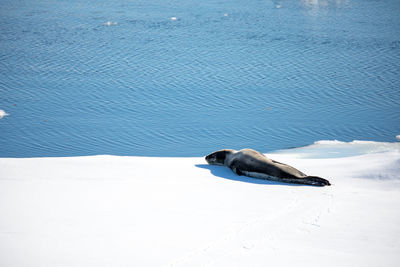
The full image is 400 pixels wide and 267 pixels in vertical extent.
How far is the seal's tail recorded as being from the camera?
5852 millimetres

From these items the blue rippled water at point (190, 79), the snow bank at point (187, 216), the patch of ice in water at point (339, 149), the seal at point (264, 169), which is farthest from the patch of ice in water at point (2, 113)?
the patch of ice in water at point (339, 149)

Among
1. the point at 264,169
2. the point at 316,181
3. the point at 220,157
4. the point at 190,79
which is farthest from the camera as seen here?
the point at 190,79

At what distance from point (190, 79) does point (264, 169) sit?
21.7ft

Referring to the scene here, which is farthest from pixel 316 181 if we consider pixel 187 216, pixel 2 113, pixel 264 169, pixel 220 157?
pixel 2 113

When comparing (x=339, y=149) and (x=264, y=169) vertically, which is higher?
(x=339, y=149)

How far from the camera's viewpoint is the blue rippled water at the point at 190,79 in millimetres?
9281

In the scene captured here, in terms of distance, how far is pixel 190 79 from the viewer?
12.5 m

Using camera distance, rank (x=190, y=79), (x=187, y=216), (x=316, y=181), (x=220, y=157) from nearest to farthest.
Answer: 1. (x=187, y=216)
2. (x=316, y=181)
3. (x=220, y=157)
4. (x=190, y=79)

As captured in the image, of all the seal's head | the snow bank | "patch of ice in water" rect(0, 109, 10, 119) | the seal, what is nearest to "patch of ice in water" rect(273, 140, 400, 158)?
the snow bank

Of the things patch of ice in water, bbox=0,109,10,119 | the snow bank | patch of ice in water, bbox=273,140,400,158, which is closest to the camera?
the snow bank

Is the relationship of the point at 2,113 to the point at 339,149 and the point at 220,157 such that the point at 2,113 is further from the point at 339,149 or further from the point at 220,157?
the point at 339,149

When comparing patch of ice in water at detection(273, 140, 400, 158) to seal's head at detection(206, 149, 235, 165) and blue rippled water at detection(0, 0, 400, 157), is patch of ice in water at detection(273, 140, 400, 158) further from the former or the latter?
seal's head at detection(206, 149, 235, 165)

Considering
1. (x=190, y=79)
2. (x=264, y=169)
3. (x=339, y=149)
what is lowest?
(x=264, y=169)

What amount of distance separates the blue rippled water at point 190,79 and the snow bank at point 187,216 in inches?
109
